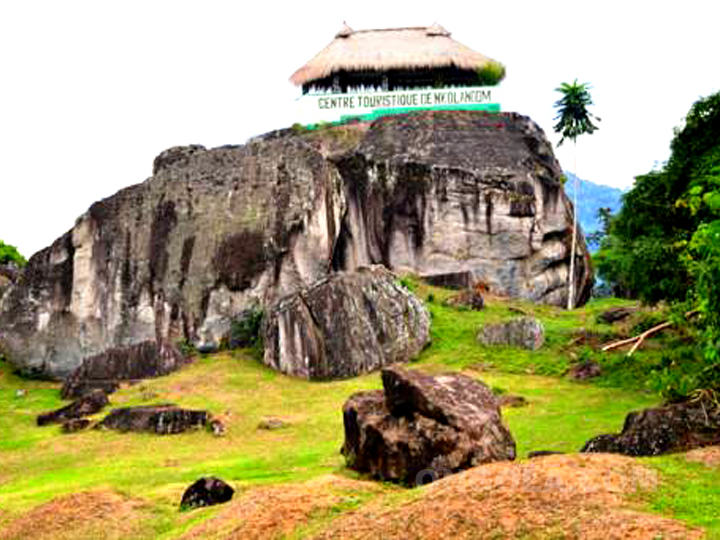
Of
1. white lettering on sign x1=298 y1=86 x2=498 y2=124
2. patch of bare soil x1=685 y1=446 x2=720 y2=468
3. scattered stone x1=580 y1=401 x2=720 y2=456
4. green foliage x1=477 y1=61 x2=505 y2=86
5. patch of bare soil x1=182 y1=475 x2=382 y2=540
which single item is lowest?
patch of bare soil x1=182 y1=475 x2=382 y2=540

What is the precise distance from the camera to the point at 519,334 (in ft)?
129

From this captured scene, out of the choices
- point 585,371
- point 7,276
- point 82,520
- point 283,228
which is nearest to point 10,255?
point 7,276

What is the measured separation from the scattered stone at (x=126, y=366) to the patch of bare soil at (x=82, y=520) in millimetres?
20218

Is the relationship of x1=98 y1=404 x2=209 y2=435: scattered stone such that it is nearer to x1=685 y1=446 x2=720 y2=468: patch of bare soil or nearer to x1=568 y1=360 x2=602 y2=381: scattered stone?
x1=568 y1=360 x2=602 y2=381: scattered stone

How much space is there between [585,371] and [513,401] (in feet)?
14.4

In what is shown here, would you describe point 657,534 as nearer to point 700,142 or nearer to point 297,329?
point 700,142

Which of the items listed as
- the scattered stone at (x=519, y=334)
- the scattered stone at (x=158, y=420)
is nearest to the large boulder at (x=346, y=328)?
the scattered stone at (x=519, y=334)

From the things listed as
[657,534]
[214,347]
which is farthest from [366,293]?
[657,534]

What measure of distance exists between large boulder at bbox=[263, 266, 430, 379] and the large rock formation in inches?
246

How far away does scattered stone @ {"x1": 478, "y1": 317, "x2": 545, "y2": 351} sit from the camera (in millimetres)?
38906

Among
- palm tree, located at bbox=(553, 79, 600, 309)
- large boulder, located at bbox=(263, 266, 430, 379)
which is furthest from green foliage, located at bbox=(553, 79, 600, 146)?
large boulder, located at bbox=(263, 266, 430, 379)

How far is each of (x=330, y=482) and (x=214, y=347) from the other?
27.2 m

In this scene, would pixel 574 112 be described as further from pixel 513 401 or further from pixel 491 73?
pixel 513 401

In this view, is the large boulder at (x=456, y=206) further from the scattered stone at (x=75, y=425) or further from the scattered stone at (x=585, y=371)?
the scattered stone at (x=75, y=425)
